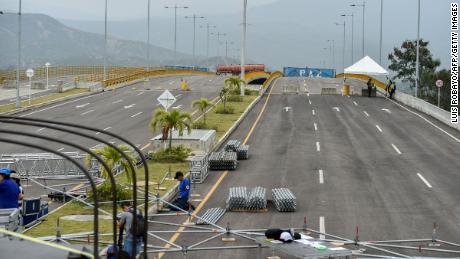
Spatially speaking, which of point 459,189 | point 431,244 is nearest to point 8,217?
point 431,244

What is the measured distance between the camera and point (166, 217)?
21359 millimetres

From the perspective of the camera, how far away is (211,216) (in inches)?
827

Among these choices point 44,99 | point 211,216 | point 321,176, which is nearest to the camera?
point 211,216

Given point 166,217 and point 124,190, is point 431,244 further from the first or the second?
point 124,190

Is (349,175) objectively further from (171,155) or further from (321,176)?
(171,155)

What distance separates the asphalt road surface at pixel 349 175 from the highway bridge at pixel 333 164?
0.04m

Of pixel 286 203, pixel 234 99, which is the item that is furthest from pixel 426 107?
pixel 286 203

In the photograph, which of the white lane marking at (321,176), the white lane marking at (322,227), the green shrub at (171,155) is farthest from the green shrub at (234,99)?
the white lane marking at (322,227)

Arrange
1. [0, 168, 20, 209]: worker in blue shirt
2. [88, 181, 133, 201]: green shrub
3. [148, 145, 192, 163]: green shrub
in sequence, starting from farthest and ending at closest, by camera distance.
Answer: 1. [148, 145, 192, 163]: green shrub
2. [88, 181, 133, 201]: green shrub
3. [0, 168, 20, 209]: worker in blue shirt

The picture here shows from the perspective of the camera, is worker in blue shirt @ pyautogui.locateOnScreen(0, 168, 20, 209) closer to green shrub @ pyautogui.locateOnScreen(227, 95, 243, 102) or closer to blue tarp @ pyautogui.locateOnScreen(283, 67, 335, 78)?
green shrub @ pyautogui.locateOnScreen(227, 95, 243, 102)

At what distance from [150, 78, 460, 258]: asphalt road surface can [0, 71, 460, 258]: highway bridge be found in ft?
0.14

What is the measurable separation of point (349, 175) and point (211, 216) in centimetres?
999

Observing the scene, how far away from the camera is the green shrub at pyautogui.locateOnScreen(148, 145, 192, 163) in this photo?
3203 cm

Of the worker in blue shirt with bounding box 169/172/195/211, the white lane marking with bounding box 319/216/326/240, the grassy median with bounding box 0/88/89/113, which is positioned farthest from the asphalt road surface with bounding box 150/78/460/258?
the grassy median with bounding box 0/88/89/113
